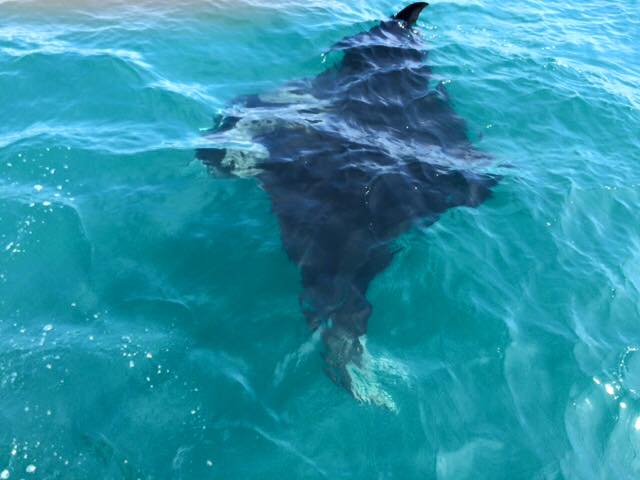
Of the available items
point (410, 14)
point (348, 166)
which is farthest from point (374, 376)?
point (410, 14)

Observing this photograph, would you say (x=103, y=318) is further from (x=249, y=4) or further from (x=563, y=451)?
(x=249, y=4)

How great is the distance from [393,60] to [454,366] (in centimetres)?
791

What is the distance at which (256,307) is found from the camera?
6375 millimetres

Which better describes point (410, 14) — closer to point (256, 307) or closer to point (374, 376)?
point (256, 307)

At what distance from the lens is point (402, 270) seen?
23.3ft

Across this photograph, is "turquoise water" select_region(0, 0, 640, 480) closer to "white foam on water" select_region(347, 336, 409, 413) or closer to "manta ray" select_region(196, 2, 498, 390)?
"white foam on water" select_region(347, 336, 409, 413)

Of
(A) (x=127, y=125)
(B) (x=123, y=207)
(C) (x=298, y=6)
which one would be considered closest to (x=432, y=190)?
(B) (x=123, y=207)

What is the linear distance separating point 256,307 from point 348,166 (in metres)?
2.91

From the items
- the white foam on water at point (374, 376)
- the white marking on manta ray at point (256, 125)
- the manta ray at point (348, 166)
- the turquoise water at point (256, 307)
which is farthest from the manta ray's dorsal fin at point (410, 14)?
the white foam on water at point (374, 376)

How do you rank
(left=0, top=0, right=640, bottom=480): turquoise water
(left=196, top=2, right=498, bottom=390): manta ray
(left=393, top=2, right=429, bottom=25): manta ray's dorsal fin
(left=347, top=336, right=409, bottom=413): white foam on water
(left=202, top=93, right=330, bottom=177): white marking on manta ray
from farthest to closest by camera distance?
(left=393, top=2, right=429, bottom=25): manta ray's dorsal fin → (left=202, top=93, right=330, bottom=177): white marking on manta ray → (left=196, top=2, right=498, bottom=390): manta ray → (left=347, top=336, right=409, bottom=413): white foam on water → (left=0, top=0, right=640, bottom=480): turquoise water

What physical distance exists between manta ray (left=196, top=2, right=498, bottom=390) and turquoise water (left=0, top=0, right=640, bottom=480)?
29cm

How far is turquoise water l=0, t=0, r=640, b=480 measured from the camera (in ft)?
17.2

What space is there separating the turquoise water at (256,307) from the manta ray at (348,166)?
0.29 meters

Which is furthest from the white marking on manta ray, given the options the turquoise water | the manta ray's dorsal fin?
the manta ray's dorsal fin
